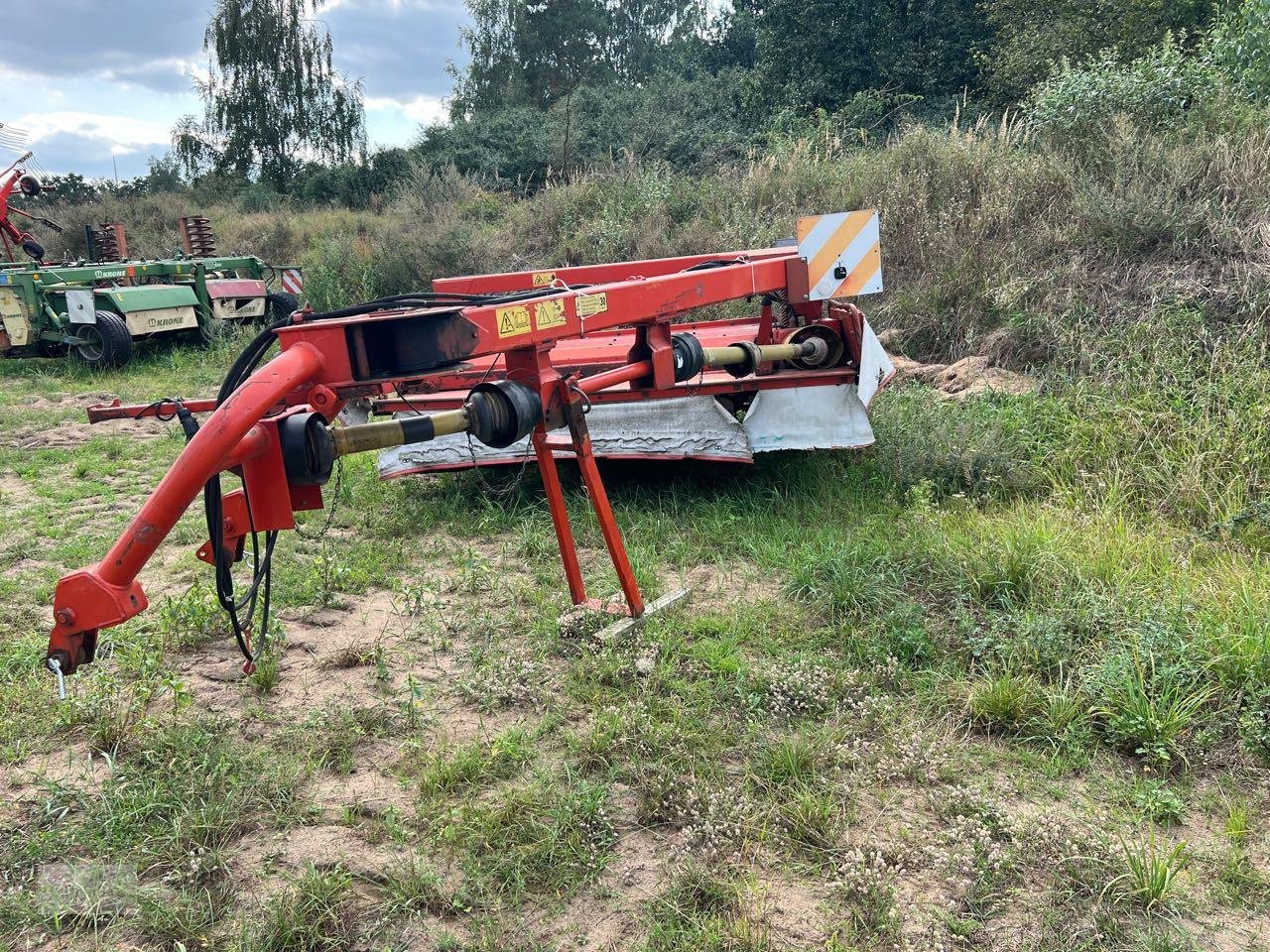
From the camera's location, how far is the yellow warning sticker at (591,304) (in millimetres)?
3147

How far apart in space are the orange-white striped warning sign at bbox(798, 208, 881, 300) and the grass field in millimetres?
1107

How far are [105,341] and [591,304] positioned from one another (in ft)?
28.0

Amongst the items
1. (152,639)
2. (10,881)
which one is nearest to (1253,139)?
(152,639)

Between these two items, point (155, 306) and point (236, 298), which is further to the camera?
point (236, 298)

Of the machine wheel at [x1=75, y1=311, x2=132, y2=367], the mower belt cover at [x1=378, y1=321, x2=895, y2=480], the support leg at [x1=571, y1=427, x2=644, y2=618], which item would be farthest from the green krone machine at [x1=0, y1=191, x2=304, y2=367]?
the support leg at [x1=571, y1=427, x2=644, y2=618]

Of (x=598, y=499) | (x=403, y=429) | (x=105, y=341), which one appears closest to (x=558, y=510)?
(x=598, y=499)

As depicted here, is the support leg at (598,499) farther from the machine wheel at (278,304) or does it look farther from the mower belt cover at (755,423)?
the machine wheel at (278,304)

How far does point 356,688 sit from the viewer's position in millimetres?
3250

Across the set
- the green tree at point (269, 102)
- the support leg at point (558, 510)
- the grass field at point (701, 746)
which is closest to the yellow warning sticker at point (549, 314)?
the support leg at point (558, 510)

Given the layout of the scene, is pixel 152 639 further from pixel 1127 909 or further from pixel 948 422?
pixel 948 422

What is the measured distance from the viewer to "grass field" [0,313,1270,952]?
217 centimetres

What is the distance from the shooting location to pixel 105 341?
9.62 metres

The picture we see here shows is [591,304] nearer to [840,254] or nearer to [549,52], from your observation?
[840,254]

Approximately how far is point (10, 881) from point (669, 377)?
2.76m
